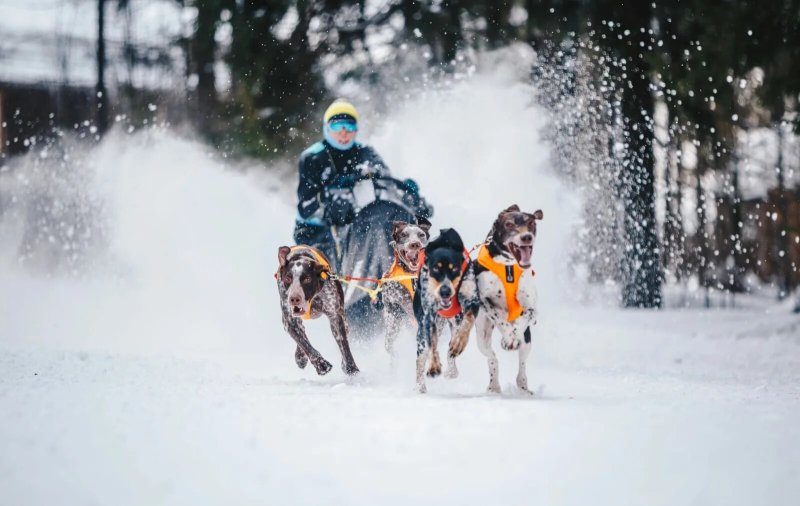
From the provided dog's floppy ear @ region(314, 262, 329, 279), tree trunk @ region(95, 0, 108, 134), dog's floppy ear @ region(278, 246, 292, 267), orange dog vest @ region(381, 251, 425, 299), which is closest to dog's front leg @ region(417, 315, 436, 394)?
orange dog vest @ region(381, 251, 425, 299)

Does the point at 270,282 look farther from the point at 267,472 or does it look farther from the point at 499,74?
the point at 267,472

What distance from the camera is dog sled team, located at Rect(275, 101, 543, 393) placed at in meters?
5.46

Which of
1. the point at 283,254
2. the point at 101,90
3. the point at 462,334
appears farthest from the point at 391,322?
the point at 101,90

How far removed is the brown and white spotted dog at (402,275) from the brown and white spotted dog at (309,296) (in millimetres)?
397

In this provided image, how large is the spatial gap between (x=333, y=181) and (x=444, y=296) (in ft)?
8.83

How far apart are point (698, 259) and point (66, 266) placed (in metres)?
16.2

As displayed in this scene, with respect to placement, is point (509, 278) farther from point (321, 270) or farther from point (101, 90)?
point (101, 90)

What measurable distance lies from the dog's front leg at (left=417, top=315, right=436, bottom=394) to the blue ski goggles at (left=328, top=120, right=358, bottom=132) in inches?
107

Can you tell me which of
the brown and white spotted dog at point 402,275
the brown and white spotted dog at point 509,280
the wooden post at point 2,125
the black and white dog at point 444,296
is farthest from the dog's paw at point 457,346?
the wooden post at point 2,125

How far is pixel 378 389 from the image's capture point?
626 cm

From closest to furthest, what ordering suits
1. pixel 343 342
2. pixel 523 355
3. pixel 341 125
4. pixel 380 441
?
pixel 380 441 < pixel 523 355 < pixel 343 342 < pixel 341 125

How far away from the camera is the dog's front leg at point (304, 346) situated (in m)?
6.61

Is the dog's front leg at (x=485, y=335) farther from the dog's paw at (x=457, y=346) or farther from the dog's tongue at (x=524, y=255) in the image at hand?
the dog's tongue at (x=524, y=255)

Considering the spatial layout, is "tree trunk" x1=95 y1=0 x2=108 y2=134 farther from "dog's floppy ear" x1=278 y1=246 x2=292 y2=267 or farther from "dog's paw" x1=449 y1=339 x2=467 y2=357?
"dog's paw" x1=449 y1=339 x2=467 y2=357
